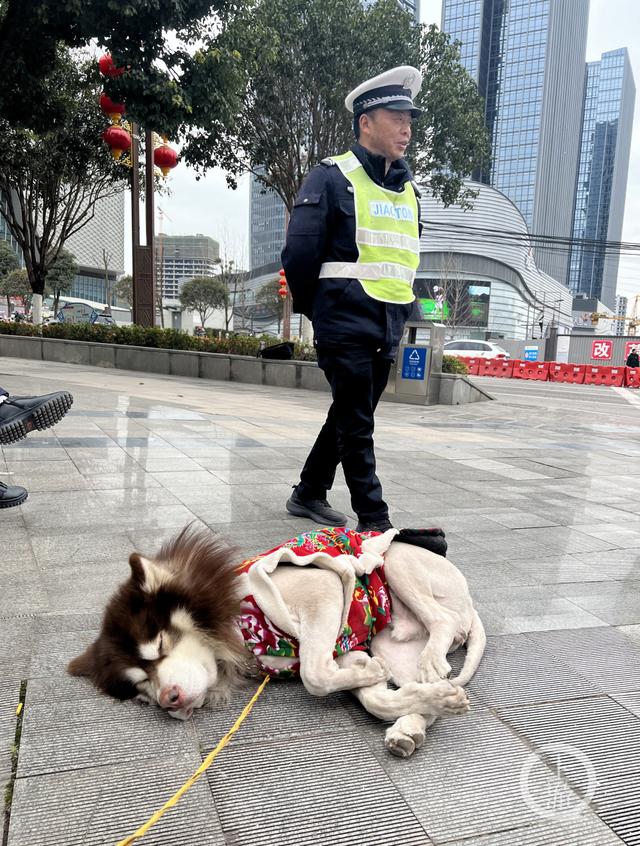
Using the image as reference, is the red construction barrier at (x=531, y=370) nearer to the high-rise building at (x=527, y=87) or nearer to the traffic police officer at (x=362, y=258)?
the traffic police officer at (x=362, y=258)

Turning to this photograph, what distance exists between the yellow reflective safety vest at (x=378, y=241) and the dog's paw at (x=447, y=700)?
204 cm

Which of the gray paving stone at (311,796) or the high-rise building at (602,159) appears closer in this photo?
the gray paving stone at (311,796)

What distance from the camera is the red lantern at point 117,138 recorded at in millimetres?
14406

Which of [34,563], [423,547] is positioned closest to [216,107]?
[34,563]

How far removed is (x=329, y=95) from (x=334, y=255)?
51.2 ft

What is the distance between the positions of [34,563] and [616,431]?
990 cm

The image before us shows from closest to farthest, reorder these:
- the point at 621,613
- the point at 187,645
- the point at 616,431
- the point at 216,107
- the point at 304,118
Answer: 1. the point at 187,645
2. the point at 621,613
3. the point at 216,107
4. the point at 616,431
5. the point at 304,118

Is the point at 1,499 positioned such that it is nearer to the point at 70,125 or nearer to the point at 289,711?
the point at 289,711

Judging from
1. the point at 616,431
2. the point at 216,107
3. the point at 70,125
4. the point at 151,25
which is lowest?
the point at 616,431

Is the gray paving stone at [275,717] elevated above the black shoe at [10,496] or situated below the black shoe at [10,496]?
below

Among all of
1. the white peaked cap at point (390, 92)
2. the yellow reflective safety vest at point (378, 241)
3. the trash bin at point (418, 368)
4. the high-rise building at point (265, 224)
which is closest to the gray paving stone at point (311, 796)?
the yellow reflective safety vest at point (378, 241)

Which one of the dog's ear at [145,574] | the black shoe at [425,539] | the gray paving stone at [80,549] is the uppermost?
the dog's ear at [145,574]

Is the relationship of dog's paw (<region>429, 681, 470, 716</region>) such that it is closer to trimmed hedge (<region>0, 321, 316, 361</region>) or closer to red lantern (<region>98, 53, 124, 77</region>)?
red lantern (<region>98, 53, 124, 77</region>)

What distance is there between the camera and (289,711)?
6.22ft
